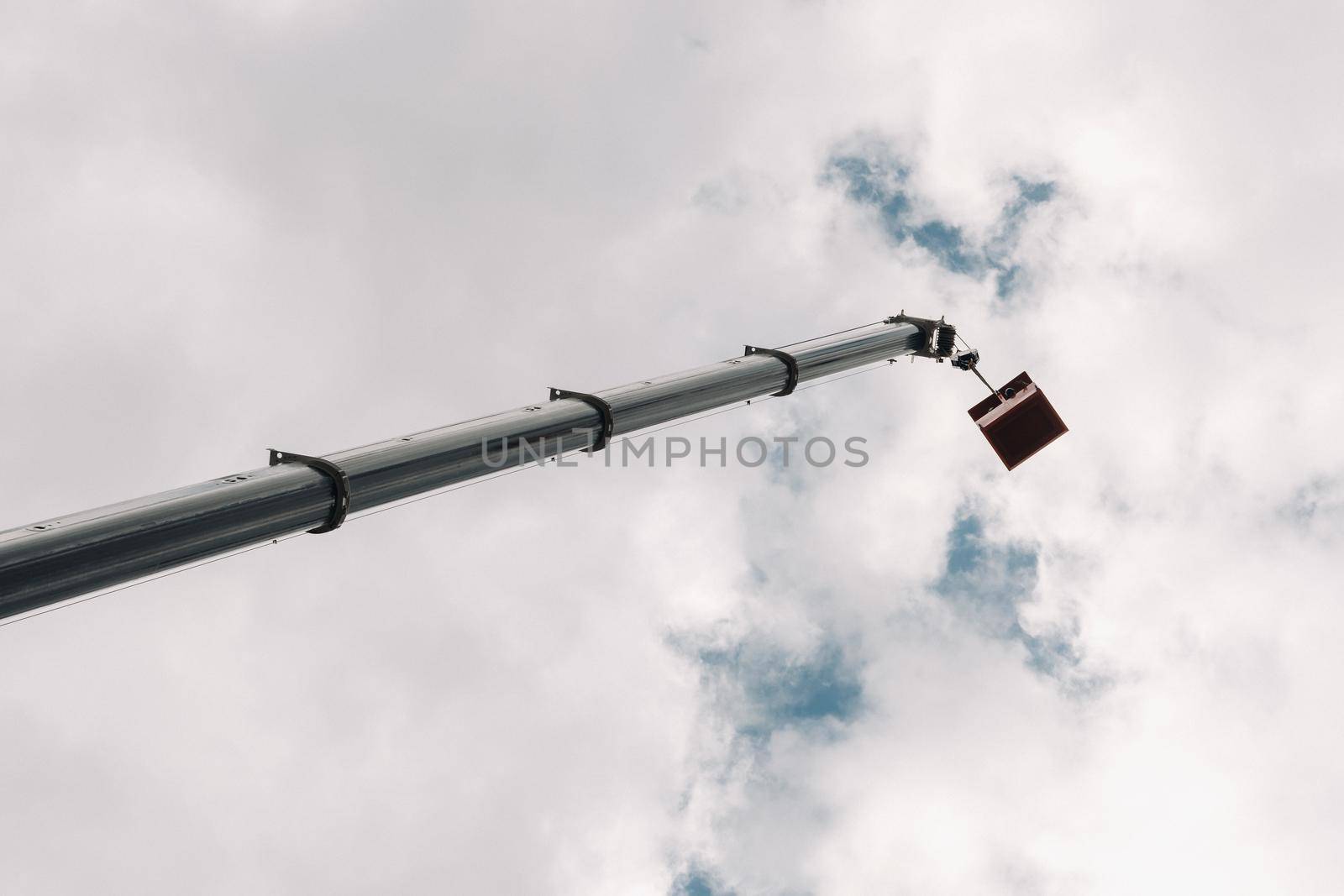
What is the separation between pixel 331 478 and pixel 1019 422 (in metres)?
18.7

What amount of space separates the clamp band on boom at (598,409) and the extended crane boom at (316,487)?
2 cm

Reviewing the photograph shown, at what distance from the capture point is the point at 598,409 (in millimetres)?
21531

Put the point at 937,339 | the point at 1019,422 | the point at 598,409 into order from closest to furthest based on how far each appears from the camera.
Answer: the point at 598,409 → the point at 1019,422 → the point at 937,339

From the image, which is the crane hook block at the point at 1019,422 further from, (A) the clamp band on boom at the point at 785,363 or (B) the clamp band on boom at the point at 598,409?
(B) the clamp band on boom at the point at 598,409

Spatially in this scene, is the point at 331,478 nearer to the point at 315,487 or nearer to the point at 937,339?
the point at 315,487

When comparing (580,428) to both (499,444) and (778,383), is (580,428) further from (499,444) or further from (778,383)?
(778,383)

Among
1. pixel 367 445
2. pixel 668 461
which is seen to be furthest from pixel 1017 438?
pixel 367 445

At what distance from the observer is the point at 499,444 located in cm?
1931

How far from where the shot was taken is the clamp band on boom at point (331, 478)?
653 inches

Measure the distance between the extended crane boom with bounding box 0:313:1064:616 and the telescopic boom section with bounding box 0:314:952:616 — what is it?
0.02 metres

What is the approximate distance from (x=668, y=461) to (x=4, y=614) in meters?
17.7

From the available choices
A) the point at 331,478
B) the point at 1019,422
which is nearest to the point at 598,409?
the point at 331,478

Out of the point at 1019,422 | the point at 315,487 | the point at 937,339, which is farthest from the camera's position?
the point at 937,339

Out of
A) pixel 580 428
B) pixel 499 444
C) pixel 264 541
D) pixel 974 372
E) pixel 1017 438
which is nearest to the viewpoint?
pixel 264 541
